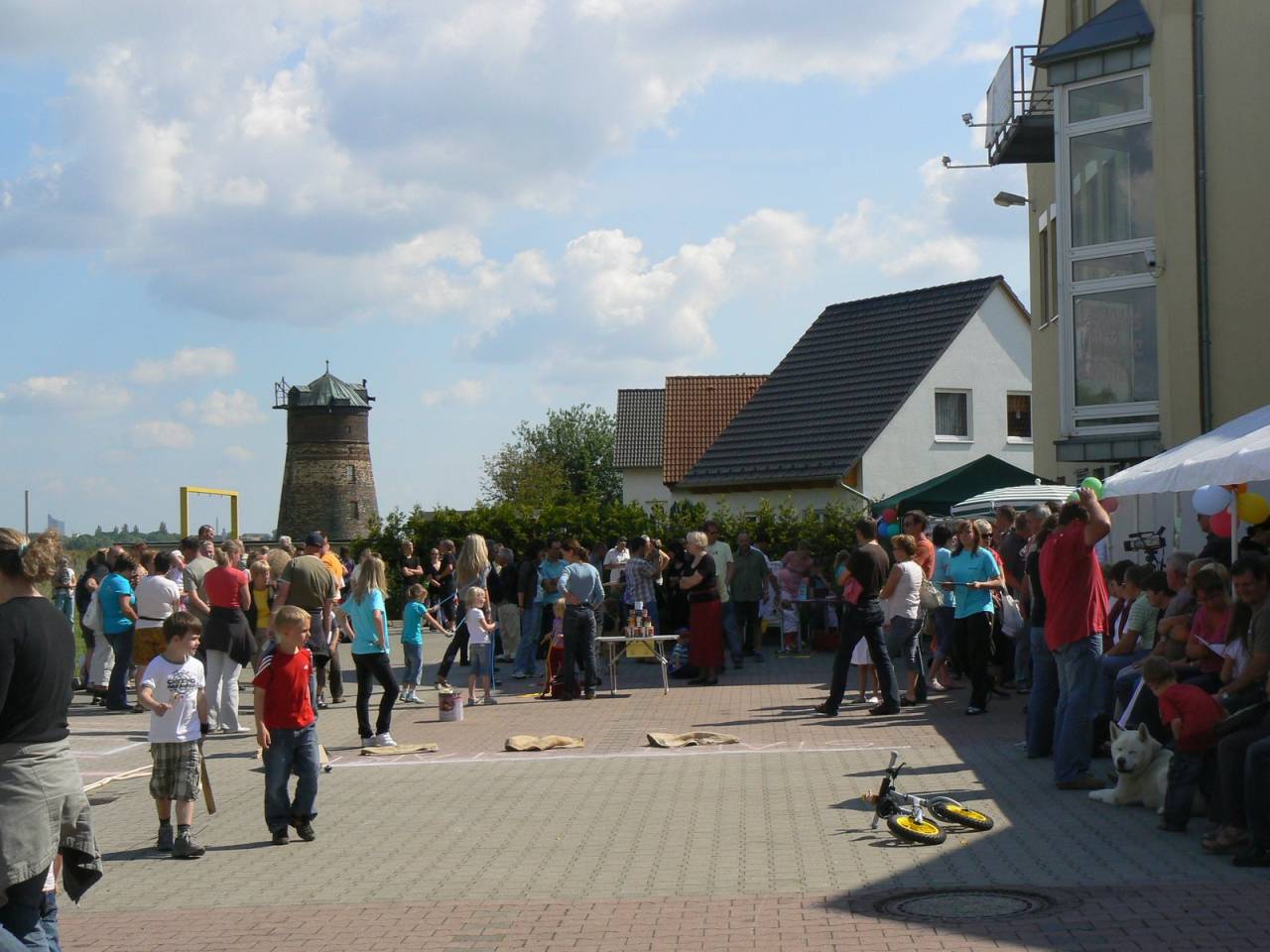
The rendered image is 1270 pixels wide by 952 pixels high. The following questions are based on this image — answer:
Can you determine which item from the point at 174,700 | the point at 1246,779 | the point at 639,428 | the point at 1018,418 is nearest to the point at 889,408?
the point at 1018,418

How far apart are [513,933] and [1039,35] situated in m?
23.9

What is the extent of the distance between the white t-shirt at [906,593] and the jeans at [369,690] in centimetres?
495

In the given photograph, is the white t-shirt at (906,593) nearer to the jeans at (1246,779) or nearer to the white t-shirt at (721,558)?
the white t-shirt at (721,558)

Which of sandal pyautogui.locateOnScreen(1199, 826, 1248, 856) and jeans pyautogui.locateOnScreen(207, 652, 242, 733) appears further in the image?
jeans pyautogui.locateOnScreen(207, 652, 242, 733)

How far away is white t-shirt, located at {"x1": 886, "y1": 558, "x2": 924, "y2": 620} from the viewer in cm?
1542

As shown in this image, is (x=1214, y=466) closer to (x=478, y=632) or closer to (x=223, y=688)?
(x=478, y=632)

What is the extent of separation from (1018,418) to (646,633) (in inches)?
893

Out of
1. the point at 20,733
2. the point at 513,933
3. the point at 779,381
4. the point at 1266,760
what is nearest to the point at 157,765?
the point at 513,933

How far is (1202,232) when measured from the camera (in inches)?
798

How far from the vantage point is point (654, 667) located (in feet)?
75.0

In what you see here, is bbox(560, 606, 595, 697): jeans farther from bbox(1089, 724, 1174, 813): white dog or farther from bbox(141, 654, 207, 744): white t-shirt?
bbox(1089, 724, 1174, 813): white dog

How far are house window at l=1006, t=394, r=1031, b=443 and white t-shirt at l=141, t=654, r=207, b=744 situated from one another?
105 feet

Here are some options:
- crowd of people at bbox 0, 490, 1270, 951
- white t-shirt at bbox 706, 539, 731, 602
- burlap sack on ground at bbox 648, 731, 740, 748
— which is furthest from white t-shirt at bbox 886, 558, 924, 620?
white t-shirt at bbox 706, 539, 731, 602

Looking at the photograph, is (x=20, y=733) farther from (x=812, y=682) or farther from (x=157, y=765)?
(x=812, y=682)
